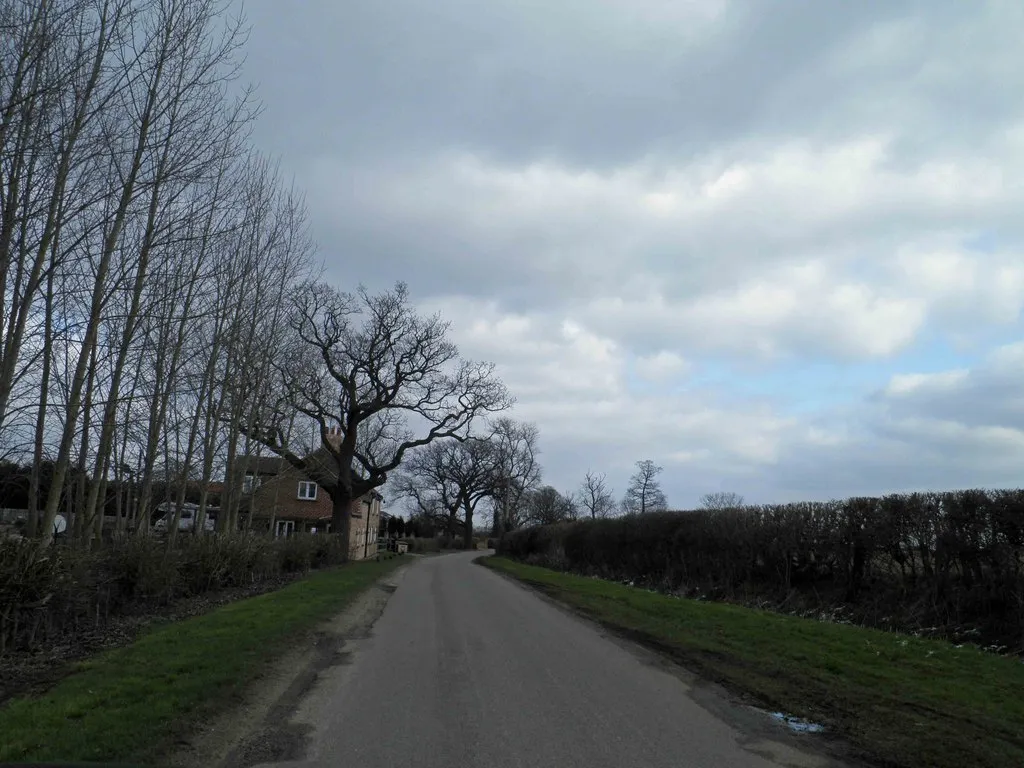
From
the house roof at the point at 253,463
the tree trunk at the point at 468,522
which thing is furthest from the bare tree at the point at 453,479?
the house roof at the point at 253,463

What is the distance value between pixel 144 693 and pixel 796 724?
241 inches

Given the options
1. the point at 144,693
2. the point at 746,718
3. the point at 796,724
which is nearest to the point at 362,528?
the point at 144,693

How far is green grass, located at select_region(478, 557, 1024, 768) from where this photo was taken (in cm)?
664

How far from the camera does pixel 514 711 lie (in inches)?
307

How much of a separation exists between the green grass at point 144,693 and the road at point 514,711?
106cm

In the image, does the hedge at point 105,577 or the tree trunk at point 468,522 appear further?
the tree trunk at point 468,522

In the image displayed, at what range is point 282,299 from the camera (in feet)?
80.1

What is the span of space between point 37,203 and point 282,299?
1422 centimetres

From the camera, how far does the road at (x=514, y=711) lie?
20.5 ft

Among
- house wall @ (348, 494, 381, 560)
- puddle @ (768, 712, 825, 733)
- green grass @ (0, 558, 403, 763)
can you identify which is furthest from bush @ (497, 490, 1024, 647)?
house wall @ (348, 494, 381, 560)

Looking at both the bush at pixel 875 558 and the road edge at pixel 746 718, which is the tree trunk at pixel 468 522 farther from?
the road edge at pixel 746 718

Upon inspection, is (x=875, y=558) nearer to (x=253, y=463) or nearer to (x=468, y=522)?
(x=253, y=463)

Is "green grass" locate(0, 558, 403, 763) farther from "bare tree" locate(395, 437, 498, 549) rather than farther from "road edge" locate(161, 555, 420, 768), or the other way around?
"bare tree" locate(395, 437, 498, 549)

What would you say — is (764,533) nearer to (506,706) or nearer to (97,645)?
(506,706)
